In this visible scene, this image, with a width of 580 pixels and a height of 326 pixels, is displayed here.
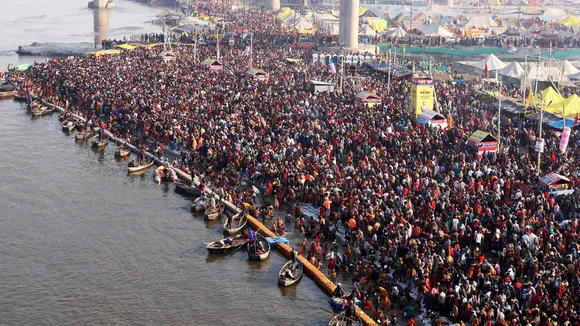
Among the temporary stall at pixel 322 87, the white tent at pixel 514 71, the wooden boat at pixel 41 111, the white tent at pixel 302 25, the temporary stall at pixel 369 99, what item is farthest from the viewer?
the white tent at pixel 302 25

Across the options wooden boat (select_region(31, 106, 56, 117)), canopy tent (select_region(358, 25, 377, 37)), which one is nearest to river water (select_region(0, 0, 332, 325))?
wooden boat (select_region(31, 106, 56, 117))

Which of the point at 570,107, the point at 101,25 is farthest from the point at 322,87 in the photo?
the point at 101,25

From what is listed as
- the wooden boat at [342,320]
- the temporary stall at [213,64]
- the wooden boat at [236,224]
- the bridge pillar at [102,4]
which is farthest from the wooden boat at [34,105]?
the bridge pillar at [102,4]

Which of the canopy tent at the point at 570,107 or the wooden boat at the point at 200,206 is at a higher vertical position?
the canopy tent at the point at 570,107

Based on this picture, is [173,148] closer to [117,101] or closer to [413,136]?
[117,101]

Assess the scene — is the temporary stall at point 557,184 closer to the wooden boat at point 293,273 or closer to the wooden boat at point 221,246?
the wooden boat at point 293,273

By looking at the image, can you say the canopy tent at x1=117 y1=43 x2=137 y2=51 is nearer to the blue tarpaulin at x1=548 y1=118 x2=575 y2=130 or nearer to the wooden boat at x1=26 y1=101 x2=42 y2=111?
the wooden boat at x1=26 y1=101 x2=42 y2=111

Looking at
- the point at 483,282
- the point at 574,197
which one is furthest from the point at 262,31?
the point at 483,282
